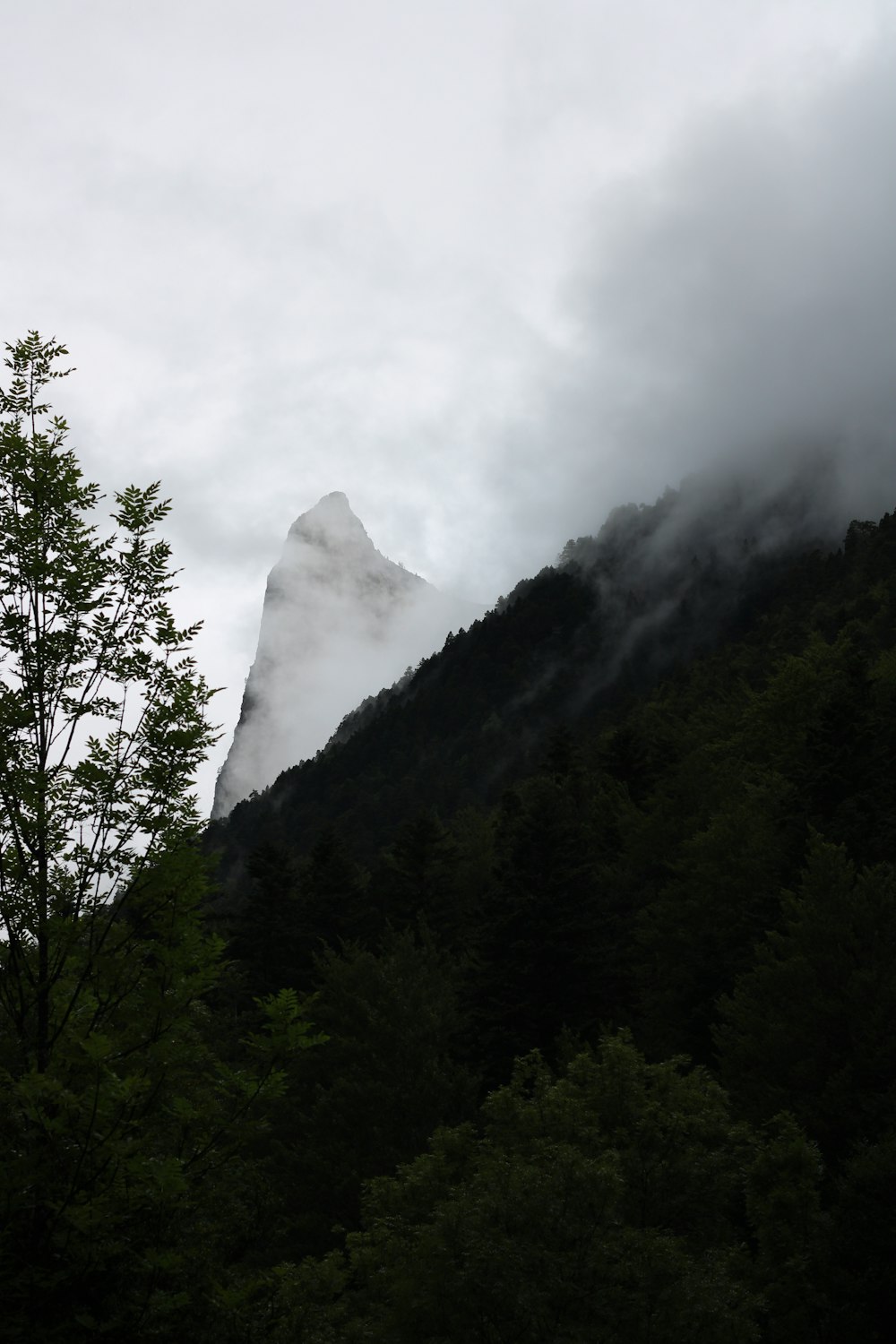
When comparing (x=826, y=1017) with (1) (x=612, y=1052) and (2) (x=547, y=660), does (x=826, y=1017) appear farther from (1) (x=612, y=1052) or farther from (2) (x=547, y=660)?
(2) (x=547, y=660)

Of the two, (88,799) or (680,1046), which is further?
(680,1046)

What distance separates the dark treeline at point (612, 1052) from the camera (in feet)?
51.1

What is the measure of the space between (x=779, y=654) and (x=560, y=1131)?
7463cm

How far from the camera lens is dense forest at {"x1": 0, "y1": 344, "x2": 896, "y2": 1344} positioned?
7.57 m

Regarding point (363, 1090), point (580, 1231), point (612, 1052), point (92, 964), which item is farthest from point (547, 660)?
point (92, 964)

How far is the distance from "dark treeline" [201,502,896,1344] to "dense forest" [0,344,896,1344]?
82 mm

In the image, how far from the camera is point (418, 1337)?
15.9 m

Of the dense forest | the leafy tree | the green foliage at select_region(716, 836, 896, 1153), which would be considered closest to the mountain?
the dense forest

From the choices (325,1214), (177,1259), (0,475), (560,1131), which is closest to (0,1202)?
(177,1259)

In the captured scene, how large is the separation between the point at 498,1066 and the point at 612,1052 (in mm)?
11143

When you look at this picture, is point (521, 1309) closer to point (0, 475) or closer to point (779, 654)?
point (0, 475)

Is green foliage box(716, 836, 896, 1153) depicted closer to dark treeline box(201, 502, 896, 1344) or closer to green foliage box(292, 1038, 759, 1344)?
dark treeline box(201, 502, 896, 1344)

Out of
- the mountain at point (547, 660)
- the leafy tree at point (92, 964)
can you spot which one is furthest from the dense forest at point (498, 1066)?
the mountain at point (547, 660)

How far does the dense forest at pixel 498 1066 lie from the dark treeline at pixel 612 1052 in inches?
3.2
